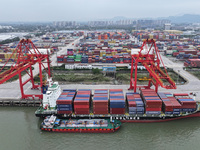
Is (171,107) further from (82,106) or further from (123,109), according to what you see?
(82,106)

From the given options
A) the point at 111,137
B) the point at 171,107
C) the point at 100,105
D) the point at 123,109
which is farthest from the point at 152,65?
the point at 111,137

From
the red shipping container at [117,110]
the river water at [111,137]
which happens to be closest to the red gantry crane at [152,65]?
the river water at [111,137]

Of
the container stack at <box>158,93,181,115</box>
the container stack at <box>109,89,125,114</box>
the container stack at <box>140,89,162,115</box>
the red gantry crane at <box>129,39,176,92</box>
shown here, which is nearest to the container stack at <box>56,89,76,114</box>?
the container stack at <box>109,89,125,114</box>

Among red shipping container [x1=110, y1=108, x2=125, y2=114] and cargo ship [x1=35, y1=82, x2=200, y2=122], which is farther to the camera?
red shipping container [x1=110, y1=108, x2=125, y2=114]

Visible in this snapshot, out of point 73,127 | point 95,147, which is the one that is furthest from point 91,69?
point 95,147

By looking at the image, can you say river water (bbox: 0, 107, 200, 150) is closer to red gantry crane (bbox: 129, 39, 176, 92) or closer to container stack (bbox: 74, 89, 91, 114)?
container stack (bbox: 74, 89, 91, 114)

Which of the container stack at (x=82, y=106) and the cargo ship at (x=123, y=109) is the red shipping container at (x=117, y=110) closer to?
the cargo ship at (x=123, y=109)

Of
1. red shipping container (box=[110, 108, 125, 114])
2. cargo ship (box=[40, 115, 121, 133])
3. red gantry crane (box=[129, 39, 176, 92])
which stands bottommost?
cargo ship (box=[40, 115, 121, 133])

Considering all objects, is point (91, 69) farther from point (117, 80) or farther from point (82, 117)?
point (82, 117)
